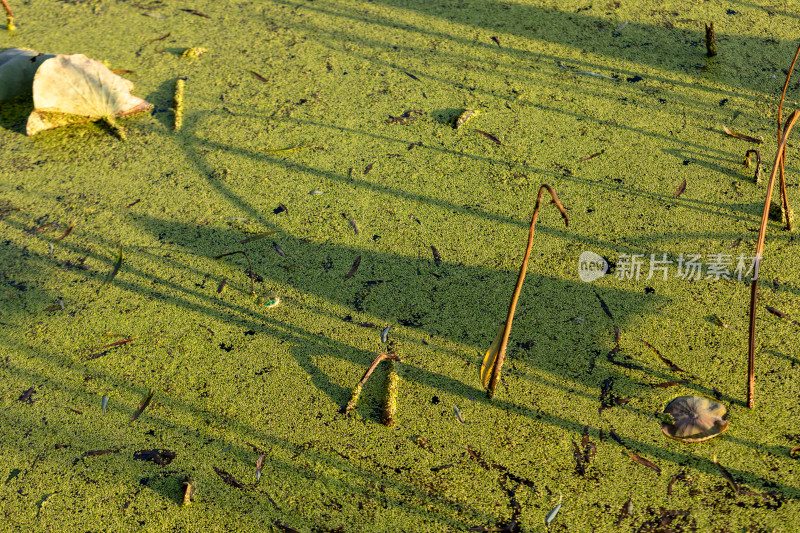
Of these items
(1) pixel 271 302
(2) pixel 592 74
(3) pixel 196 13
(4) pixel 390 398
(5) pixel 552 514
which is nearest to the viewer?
(5) pixel 552 514

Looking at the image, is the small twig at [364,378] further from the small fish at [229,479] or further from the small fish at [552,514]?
the small fish at [552,514]

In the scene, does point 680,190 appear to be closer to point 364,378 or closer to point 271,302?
point 364,378

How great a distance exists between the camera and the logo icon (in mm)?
1337

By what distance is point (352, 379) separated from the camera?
119 centimetres

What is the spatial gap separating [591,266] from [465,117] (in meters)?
0.61

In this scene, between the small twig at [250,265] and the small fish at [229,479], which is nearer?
the small fish at [229,479]

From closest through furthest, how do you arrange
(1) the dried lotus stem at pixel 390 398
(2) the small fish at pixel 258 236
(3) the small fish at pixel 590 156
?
(1) the dried lotus stem at pixel 390 398
(2) the small fish at pixel 258 236
(3) the small fish at pixel 590 156

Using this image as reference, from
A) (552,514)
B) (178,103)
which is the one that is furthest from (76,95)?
(552,514)

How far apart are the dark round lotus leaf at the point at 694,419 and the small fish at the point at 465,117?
946 millimetres

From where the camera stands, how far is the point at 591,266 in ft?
4.43

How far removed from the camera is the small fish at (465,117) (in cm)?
167

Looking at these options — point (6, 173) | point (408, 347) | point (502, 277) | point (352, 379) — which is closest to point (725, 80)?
point (502, 277)

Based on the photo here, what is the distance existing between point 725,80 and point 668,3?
464 millimetres

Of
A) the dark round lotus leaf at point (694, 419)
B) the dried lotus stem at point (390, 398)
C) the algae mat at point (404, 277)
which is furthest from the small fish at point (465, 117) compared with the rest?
the dark round lotus leaf at point (694, 419)
